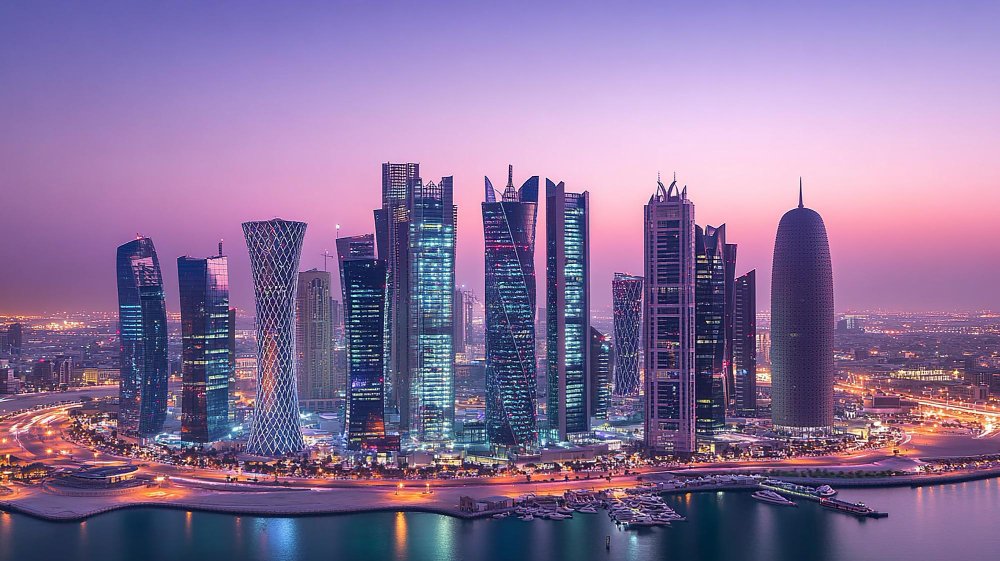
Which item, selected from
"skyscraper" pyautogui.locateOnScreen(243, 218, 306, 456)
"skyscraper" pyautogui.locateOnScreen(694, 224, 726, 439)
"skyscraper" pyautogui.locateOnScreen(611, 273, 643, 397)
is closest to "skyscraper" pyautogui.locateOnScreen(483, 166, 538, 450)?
"skyscraper" pyautogui.locateOnScreen(694, 224, 726, 439)

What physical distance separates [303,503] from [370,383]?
1938 centimetres

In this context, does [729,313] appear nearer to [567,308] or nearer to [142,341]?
A: [567,308]

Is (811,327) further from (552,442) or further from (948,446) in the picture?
(552,442)

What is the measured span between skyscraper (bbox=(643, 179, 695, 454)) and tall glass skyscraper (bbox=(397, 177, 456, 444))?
1943cm

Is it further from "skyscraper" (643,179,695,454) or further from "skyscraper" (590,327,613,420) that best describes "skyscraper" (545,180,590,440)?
"skyscraper" (643,179,695,454)

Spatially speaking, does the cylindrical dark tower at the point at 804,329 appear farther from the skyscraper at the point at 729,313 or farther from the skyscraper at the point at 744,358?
the skyscraper at the point at 744,358

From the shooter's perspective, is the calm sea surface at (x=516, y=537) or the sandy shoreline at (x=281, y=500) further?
the sandy shoreline at (x=281, y=500)

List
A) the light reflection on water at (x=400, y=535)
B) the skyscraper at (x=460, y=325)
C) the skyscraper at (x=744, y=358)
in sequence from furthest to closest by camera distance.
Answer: the skyscraper at (x=460, y=325)
the skyscraper at (x=744, y=358)
the light reflection on water at (x=400, y=535)

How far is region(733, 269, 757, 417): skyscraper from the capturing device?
118750mm

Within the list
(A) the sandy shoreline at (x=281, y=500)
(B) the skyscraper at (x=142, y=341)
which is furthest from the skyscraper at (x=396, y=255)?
(A) the sandy shoreline at (x=281, y=500)

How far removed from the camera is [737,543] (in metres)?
64.9

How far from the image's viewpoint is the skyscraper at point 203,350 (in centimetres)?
9731

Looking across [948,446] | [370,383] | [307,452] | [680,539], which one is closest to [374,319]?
[370,383]

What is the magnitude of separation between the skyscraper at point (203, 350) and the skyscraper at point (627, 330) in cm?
5111
